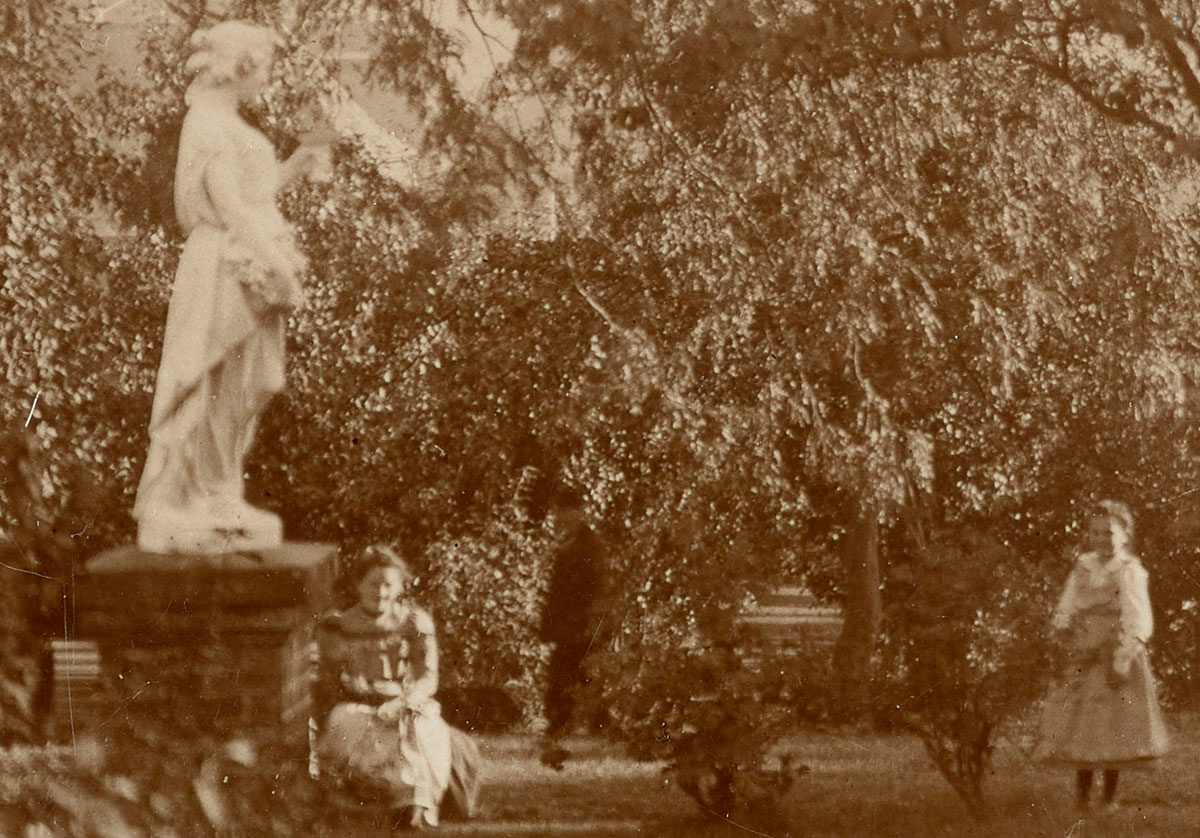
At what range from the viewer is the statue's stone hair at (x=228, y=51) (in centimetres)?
509

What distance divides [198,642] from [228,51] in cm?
217

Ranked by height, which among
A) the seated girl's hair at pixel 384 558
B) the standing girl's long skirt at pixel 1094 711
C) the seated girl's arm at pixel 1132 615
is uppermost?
the seated girl's hair at pixel 384 558

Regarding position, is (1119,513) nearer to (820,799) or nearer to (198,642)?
(820,799)

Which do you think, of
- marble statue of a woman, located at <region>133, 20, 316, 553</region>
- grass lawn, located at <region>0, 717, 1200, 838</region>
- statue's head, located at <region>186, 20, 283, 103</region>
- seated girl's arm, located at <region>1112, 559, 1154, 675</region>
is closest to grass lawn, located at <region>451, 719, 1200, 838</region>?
grass lawn, located at <region>0, 717, 1200, 838</region>

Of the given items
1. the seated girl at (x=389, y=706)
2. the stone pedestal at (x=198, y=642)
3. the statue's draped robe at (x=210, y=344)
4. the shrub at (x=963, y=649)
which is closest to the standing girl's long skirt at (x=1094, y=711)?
the shrub at (x=963, y=649)

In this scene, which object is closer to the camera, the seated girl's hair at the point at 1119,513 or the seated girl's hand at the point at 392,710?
the seated girl's hand at the point at 392,710

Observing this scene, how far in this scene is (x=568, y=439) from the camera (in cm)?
504

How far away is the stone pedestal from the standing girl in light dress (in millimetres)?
2753

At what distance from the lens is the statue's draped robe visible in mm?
5027

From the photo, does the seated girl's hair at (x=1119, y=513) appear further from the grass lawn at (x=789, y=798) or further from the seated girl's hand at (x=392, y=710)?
the seated girl's hand at (x=392, y=710)

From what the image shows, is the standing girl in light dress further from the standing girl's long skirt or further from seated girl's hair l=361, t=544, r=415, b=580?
seated girl's hair l=361, t=544, r=415, b=580

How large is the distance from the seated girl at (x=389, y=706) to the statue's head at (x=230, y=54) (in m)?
1.82

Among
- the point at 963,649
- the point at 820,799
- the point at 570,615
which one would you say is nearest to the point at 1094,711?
the point at 963,649

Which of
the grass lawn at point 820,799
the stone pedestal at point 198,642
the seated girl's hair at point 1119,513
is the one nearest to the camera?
the stone pedestal at point 198,642
